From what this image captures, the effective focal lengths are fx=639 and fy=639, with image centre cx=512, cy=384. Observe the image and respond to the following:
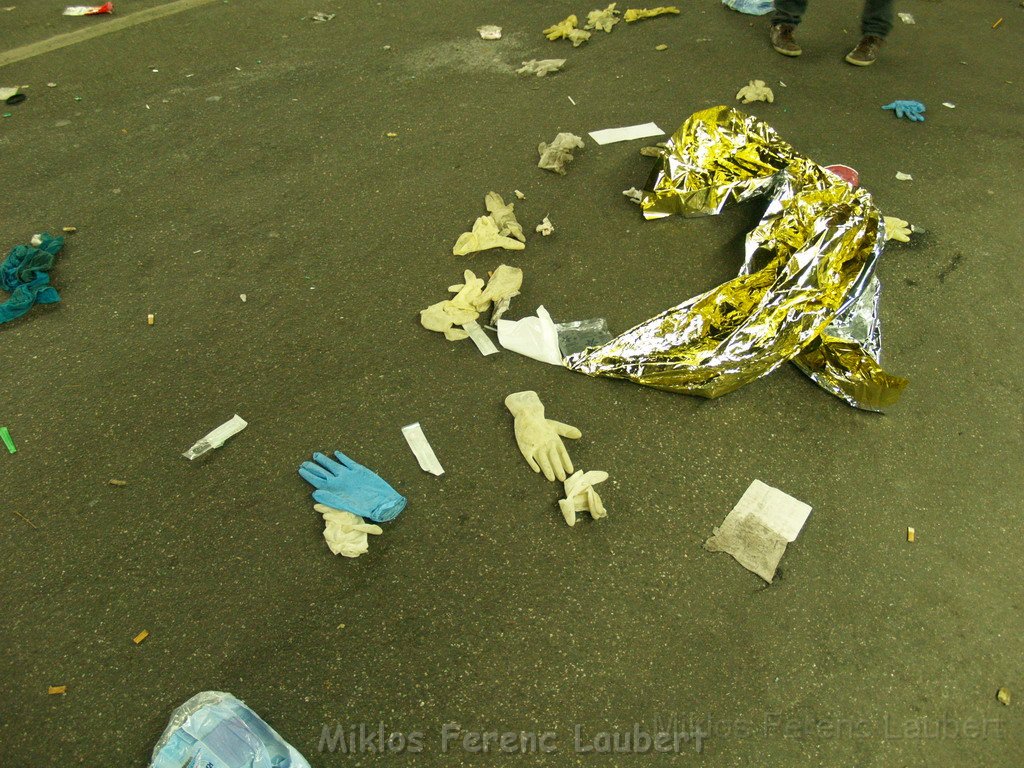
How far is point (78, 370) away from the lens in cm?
227

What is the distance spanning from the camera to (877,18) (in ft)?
12.5

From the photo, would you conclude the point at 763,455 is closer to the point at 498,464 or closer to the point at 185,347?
the point at 498,464

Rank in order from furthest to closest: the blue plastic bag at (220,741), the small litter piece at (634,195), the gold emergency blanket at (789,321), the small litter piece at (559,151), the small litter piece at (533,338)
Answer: the small litter piece at (559,151) < the small litter piece at (634,195) < the small litter piece at (533,338) < the gold emergency blanket at (789,321) < the blue plastic bag at (220,741)

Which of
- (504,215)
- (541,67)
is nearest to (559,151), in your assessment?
(504,215)

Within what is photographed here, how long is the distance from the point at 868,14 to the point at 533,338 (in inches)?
129

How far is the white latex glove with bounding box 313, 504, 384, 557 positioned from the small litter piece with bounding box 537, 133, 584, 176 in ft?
6.49

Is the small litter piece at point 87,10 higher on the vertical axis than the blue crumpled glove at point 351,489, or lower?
higher

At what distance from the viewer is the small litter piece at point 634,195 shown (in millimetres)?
2910

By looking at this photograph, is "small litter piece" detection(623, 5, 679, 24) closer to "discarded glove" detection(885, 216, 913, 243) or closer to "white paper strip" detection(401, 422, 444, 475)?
"discarded glove" detection(885, 216, 913, 243)

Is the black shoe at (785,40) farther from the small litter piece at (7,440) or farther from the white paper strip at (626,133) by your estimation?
the small litter piece at (7,440)

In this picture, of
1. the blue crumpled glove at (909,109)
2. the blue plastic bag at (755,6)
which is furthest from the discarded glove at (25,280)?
the blue plastic bag at (755,6)

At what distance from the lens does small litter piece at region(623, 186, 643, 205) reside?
2.91 metres

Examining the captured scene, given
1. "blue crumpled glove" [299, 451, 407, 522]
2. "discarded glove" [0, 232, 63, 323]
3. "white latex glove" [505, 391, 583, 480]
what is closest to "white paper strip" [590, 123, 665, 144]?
"white latex glove" [505, 391, 583, 480]

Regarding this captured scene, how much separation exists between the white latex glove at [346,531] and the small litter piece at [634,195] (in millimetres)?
1898
